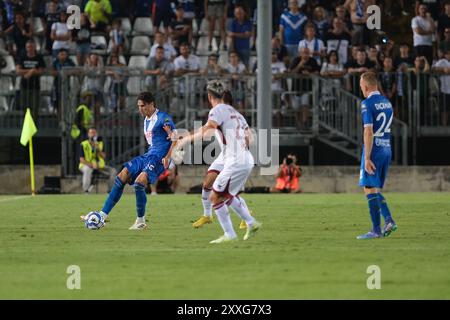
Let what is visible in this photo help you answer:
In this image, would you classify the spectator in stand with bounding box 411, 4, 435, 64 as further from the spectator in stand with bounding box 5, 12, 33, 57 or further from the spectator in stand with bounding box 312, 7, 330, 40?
the spectator in stand with bounding box 5, 12, 33, 57

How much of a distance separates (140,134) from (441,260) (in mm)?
17847

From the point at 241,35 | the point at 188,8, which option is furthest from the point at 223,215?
the point at 188,8

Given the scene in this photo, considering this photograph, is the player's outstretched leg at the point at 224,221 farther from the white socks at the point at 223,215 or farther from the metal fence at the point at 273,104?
the metal fence at the point at 273,104

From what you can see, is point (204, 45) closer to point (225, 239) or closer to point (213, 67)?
point (213, 67)

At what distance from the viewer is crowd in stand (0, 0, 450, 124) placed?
104ft

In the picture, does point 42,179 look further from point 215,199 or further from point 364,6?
point 215,199

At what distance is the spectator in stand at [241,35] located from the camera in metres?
33.2

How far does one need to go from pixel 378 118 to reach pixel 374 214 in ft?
4.02

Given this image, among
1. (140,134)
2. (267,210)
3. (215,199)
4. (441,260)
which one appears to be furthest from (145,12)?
(441,260)

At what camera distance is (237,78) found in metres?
31.3

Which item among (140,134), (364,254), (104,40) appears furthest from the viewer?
(104,40)

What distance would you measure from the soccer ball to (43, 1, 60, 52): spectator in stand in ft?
51.7

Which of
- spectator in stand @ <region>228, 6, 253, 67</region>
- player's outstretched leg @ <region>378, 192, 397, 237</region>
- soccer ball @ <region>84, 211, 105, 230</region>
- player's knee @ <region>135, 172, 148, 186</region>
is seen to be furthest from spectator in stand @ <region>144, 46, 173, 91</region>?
player's outstretched leg @ <region>378, 192, 397, 237</region>

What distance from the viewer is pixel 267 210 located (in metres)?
23.5
